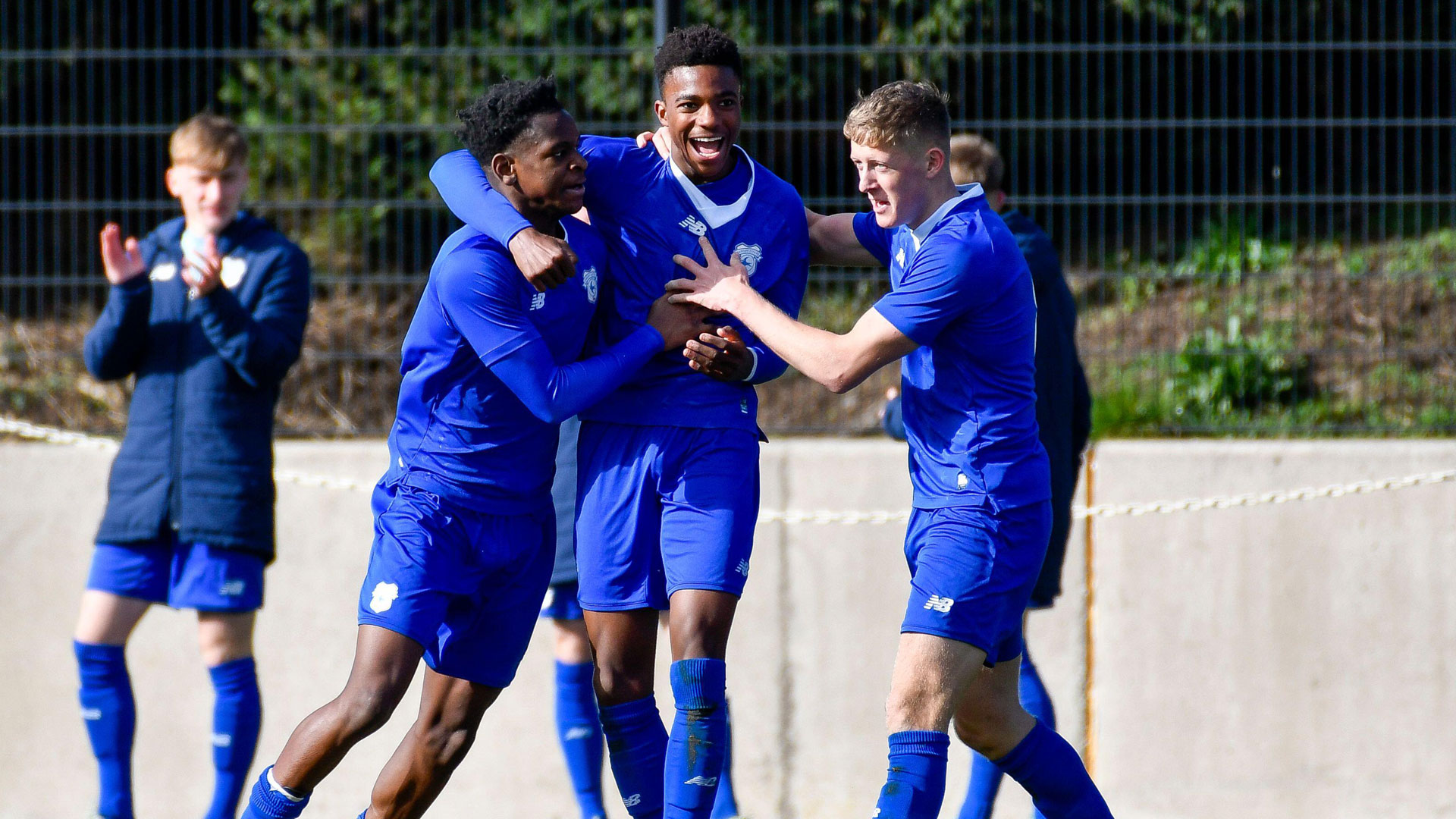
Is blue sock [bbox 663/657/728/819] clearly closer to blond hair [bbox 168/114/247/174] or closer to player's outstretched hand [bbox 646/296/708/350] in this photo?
player's outstretched hand [bbox 646/296/708/350]

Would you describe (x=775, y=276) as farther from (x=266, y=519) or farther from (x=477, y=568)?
(x=266, y=519)

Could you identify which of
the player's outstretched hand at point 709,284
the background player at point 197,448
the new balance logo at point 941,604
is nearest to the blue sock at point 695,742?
the new balance logo at point 941,604

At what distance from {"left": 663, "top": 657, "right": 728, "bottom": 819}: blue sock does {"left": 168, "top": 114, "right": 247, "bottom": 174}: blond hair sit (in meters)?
2.38

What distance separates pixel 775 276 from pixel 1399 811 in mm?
3589

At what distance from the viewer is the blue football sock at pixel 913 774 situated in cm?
349

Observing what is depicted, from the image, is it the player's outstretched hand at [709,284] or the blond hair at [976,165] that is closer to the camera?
the player's outstretched hand at [709,284]

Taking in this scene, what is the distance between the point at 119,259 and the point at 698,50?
2089 millimetres

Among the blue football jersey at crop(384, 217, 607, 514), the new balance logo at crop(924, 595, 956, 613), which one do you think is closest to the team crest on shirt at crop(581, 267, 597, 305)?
the blue football jersey at crop(384, 217, 607, 514)

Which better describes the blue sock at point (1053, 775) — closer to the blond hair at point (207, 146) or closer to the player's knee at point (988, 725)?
the player's knee at point (988, 725)

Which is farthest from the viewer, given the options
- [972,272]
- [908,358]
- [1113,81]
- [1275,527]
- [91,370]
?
[1113,81]

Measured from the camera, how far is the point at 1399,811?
18.9 ft

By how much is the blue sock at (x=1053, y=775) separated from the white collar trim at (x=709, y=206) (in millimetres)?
1546

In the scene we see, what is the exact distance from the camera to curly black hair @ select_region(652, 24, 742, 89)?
12.3ft

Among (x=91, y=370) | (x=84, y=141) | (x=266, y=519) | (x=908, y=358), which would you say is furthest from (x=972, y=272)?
(x=84, y=141)
